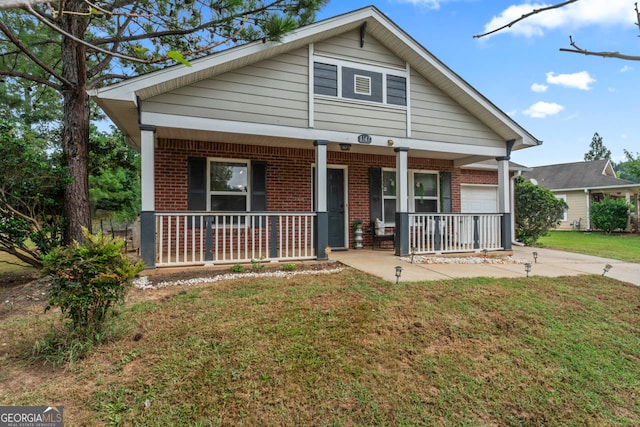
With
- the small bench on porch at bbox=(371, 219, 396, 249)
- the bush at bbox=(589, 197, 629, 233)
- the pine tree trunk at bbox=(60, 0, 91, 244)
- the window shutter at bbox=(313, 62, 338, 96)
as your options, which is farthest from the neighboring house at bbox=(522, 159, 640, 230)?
the pine tree trunk at bbox=(60, 0, 91, 244)

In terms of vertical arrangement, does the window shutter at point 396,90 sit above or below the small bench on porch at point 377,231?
above

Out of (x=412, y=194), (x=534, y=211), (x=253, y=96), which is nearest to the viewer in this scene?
(x=253, y=96)

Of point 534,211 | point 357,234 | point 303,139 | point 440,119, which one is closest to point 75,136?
point 303,139

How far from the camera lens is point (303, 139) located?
642 cm

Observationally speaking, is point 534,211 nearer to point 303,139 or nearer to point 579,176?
point 303,139

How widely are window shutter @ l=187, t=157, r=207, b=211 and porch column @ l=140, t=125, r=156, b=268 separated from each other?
5.39 ft

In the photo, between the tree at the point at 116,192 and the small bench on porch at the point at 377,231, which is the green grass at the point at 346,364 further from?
the tree at the point at 116,192

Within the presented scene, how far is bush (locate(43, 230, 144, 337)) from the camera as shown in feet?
8.27

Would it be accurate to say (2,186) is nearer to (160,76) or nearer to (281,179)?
(160,76)

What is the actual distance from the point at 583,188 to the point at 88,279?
25149 millimetres

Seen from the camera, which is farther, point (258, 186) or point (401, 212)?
point (258, 186)

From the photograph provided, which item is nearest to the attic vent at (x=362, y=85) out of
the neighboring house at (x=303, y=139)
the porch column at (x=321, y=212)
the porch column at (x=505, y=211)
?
the neighboring house at (x=303, y=139)

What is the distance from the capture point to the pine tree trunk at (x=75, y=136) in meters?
5.50

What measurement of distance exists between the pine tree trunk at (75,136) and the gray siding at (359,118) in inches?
166
